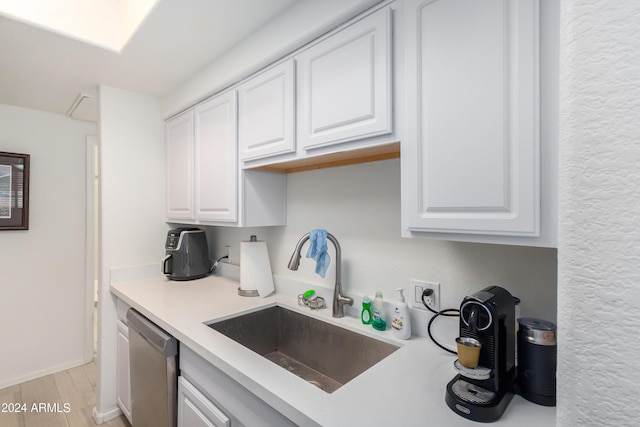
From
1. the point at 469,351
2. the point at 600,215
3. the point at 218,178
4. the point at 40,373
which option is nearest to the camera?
the point at 600,215

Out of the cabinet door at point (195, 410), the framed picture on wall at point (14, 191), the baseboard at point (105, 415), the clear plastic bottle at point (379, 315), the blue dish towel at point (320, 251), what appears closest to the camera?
the cabinet door at point (195, 410)

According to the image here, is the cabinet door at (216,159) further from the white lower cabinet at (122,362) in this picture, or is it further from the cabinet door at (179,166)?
the white lower cabinet at (122,362)

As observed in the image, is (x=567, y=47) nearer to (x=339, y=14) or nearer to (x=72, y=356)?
(x=339, y=14)

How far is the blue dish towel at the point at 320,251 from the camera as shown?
4.65 ft

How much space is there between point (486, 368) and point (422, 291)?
0.46 meters

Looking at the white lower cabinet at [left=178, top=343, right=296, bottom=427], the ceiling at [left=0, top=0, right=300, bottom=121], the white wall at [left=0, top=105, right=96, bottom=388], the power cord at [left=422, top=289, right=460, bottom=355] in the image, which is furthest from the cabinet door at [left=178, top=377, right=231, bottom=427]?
the white wall at [left=0, top=105, right=96, bottom=388]

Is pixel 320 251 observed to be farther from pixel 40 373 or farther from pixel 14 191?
pixel 40 373

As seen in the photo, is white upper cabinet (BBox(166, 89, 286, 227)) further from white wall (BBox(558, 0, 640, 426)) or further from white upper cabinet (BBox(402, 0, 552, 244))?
white wall (BBox(558, 0, 640, 426))

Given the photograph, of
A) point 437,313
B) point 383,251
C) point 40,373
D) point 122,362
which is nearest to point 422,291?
point 437,313

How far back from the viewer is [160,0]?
1.28 metres

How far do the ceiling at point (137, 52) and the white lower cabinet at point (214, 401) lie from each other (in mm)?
1418

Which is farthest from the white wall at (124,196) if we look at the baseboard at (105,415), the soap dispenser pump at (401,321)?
the soap dispenser pump at (401,321)

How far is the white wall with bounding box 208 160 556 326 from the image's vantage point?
1.01 m

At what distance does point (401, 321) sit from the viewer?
119cm
